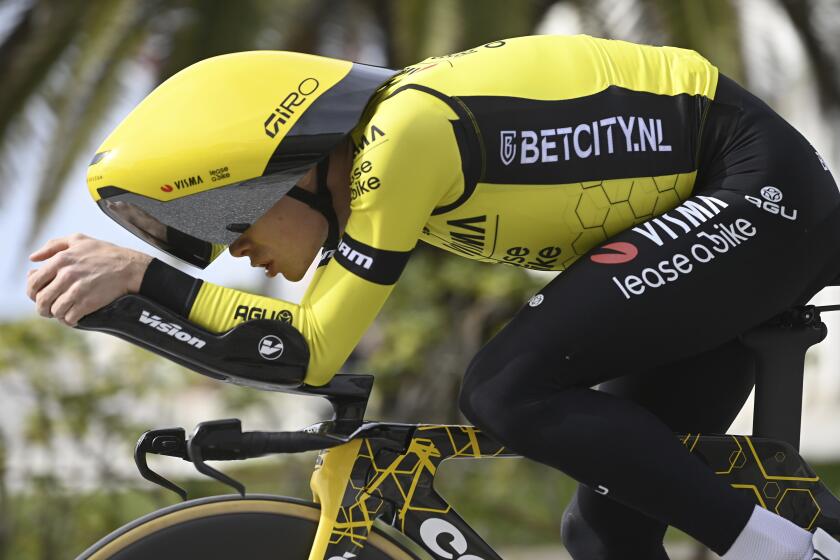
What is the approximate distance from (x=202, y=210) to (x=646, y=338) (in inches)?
34.8

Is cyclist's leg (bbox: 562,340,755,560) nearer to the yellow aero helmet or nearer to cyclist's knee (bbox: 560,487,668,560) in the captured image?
cyclist's knee (bbox: 560,487,668,560)

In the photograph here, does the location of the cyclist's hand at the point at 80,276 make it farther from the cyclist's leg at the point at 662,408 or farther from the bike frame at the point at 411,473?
the cyclist's leg at the point at 662,408

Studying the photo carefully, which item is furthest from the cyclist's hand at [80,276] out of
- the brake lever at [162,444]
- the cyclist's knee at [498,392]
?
the cyclist's knee at [498,392]

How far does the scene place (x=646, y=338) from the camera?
6.91 ft

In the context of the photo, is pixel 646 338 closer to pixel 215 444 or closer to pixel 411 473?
pixel 411 473

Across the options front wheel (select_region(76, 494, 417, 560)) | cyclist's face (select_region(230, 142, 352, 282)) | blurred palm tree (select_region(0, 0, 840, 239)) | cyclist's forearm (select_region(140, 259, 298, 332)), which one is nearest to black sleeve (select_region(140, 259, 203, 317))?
cyclist's forearm (select_region(140, 259, 298, 332))

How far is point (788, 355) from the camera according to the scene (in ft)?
7.43

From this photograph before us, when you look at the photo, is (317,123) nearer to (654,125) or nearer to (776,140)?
(654,125)

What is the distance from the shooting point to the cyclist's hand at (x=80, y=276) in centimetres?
198

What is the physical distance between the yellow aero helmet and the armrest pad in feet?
0.74

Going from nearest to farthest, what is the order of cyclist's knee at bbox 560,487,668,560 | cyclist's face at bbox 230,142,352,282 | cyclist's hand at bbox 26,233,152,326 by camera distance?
cyclist's hand at bbox 26,233,152,326
cyclist's face at bbox 230,142,352,282
cyclist's knee at bbox 560,487,668,560

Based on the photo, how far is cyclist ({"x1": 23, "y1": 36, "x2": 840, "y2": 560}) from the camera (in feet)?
6.72

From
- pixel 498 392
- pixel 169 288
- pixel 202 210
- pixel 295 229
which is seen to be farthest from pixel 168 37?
pixel 498 392

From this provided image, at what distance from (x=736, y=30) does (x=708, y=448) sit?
4.28 m
